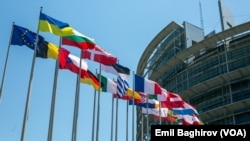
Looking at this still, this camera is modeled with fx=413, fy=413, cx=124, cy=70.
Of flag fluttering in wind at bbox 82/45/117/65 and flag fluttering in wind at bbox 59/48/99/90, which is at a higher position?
flag fluttering in wind at bbox 82/45/117/65

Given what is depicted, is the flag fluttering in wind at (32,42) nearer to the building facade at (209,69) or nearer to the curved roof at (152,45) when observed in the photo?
the building facade at (209,69)

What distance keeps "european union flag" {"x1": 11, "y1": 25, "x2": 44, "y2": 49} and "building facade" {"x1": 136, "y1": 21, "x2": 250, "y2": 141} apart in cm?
2877

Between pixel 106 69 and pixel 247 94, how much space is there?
2996cm

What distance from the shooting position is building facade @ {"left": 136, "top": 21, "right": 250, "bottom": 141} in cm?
5488

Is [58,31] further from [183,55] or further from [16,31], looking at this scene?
Result: [183,55]

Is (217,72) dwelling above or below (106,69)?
above

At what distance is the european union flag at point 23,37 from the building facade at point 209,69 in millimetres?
28773

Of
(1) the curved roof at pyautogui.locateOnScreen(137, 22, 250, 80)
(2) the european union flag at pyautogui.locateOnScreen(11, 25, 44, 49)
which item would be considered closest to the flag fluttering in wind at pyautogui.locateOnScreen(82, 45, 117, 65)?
(2) the european union flag at pyautogui.locateOnScreen(11, 25, 44, 49)

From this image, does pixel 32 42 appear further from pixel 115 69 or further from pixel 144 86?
pixel 144 86

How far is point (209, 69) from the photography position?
191ft

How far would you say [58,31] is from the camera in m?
23.5

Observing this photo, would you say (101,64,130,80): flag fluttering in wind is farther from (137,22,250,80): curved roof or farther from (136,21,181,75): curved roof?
(136,21,181,75): curved roof

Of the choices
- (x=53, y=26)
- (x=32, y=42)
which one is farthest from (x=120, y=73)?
(x=32, y=42)

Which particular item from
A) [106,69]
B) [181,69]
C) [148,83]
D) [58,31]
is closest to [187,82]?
[181,69]
